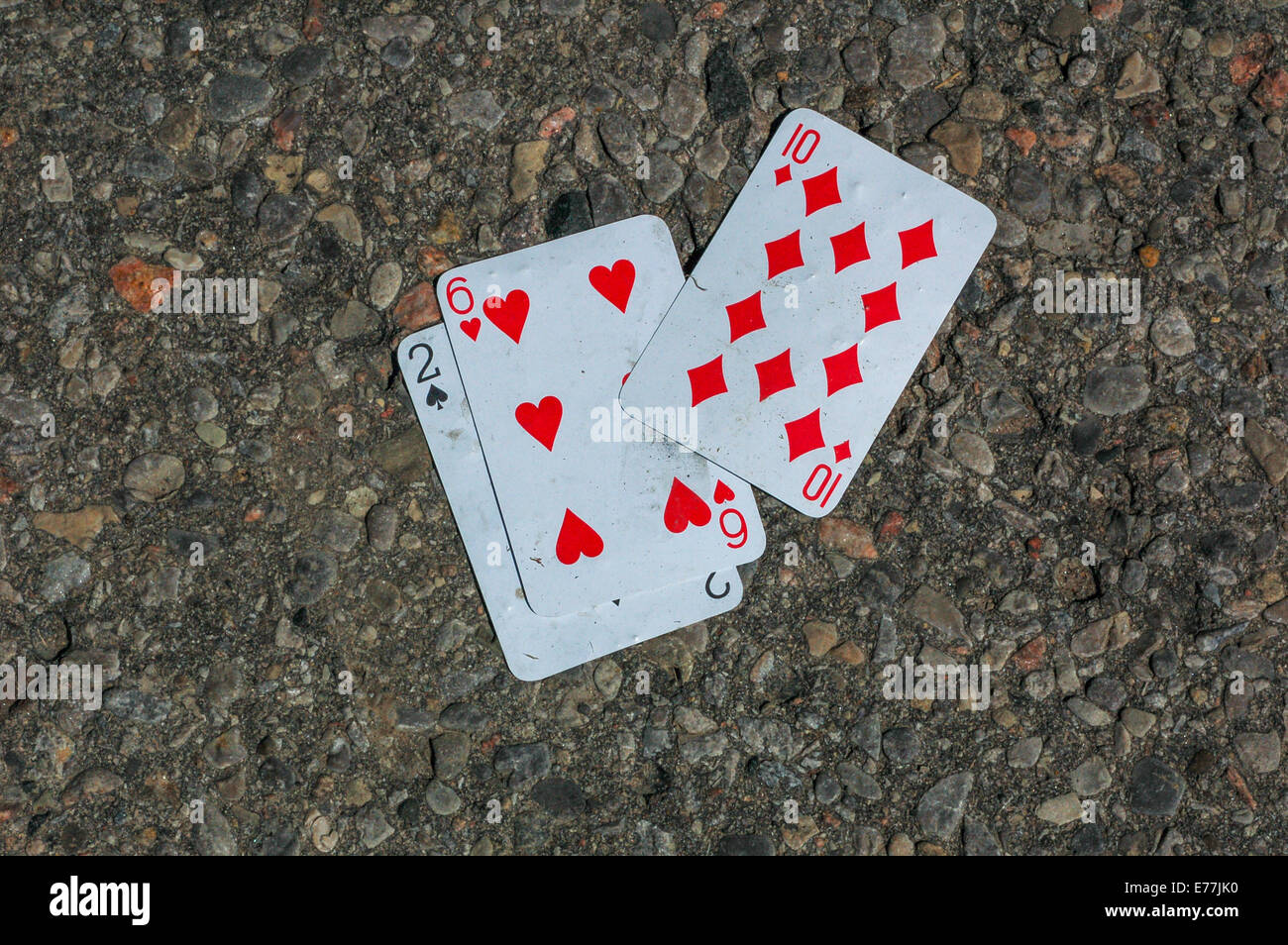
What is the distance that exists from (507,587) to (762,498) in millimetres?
795

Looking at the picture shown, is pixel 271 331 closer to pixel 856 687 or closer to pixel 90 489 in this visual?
pixel 90 489

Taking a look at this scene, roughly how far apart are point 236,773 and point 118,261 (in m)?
1.55

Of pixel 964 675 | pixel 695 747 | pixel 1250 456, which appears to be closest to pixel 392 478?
pixel 695 747

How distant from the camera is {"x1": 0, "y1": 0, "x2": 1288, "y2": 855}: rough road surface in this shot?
2.67 m

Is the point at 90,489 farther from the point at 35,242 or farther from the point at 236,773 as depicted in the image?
the point at 236,773

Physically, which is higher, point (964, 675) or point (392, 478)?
point (392, 478)

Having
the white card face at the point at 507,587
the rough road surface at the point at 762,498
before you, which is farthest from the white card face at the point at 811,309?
the white card face at the point at 507,587

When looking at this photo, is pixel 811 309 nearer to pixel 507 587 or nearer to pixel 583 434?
pixel 583 434

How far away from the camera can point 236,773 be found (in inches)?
105

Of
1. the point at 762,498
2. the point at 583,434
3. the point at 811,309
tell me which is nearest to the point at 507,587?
the point at 583,434

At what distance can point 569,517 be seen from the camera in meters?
2.72

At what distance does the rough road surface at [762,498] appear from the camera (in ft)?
8.77

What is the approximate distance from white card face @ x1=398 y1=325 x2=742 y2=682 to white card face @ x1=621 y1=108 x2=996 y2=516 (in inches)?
16.6

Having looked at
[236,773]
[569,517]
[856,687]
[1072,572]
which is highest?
[569,517]
